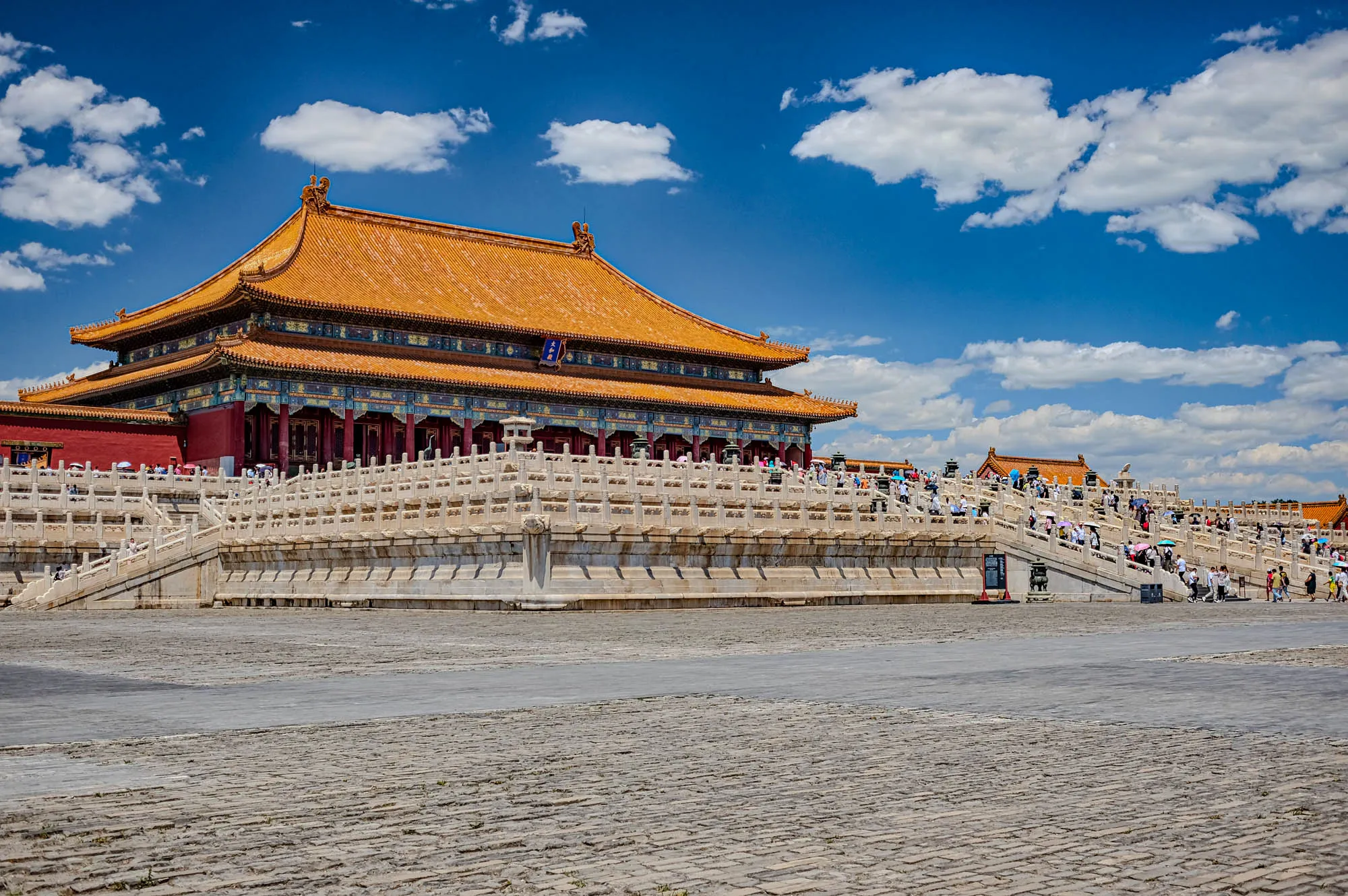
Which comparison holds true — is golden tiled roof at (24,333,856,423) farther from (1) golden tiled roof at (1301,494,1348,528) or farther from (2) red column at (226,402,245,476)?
(1) golden tiled roof at (1301,494,1348,528)

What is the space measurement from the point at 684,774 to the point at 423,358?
5075 cm

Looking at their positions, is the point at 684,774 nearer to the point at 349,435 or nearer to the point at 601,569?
the point at 601,569

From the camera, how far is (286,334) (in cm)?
5347

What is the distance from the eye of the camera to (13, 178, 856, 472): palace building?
171 feet

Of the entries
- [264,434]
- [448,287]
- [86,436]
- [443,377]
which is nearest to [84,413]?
[86,436]

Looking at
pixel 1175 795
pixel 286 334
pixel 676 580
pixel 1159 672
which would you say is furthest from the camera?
pixel 286 334

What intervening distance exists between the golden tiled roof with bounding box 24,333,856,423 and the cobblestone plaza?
3770 centimetres

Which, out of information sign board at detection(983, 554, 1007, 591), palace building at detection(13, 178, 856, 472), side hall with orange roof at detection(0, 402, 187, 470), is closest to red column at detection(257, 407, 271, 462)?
palace building at detection(13, 178, 856, 472)

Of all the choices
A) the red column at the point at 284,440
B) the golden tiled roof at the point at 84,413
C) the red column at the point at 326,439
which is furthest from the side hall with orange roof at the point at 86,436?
the red column at the point at 326,439

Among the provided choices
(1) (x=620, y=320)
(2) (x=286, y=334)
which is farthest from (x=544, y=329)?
(2) (x=286, y=334)

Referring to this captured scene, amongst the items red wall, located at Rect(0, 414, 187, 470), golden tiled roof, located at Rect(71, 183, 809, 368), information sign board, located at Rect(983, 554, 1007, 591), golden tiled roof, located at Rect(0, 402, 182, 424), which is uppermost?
golden tiled roof, located at Rect(71, 183, 809, 368)

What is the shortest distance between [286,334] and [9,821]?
4907cm

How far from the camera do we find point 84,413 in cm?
4831

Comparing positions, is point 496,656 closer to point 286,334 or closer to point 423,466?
point 423,466
